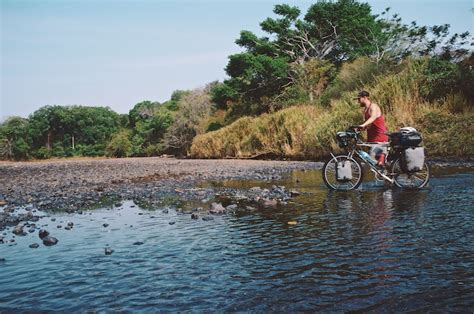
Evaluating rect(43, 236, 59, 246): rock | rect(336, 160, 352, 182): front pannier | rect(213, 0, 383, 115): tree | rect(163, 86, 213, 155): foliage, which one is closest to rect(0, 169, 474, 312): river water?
rect(43, 236, 59, 246): rock

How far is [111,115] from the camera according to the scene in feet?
313

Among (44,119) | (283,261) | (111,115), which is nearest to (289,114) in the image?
(283,261)

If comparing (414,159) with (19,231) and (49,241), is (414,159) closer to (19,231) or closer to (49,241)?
(49,241)

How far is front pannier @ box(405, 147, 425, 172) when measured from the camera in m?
8.68

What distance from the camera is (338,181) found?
9438mm

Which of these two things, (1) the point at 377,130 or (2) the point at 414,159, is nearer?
(2) the point at 414,159

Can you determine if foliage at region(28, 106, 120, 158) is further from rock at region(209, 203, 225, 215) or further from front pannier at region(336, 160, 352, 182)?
rock at region(209, 203, 225, 215)

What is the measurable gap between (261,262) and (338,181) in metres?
5.81

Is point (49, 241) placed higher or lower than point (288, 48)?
lower

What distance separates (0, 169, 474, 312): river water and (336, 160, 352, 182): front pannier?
2.44m

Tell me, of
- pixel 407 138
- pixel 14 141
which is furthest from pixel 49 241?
pixel 14 141

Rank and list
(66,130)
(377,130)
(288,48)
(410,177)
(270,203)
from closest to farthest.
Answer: (270,203)
(410,177)
(377,130)
(288,48)
(66,130)

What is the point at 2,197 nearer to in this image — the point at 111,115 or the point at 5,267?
the point at 5,267

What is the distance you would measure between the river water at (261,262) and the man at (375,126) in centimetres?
262
